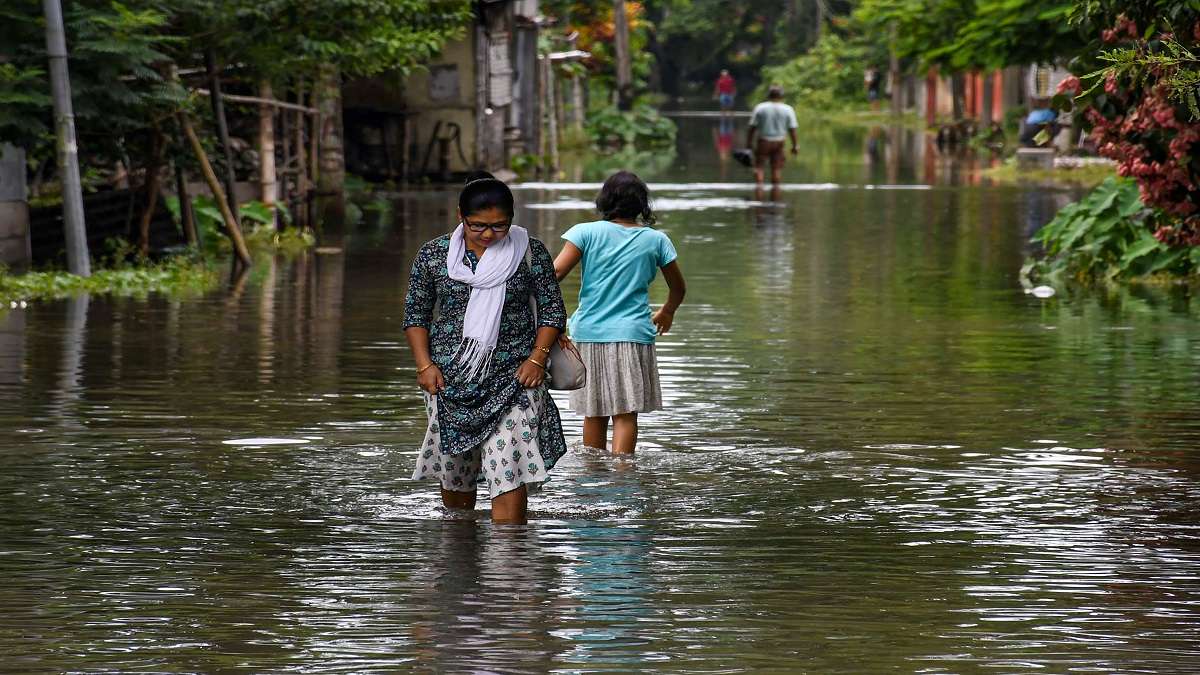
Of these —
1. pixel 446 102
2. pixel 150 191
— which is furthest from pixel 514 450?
pixel 446 102

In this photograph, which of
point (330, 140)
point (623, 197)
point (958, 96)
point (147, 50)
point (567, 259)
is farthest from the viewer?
point (958, 96)

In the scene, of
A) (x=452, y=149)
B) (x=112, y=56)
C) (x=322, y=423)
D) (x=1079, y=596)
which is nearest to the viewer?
(x=1079, y=596)

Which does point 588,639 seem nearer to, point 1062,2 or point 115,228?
point 115,228

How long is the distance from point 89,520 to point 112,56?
9844mm

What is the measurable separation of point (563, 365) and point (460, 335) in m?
0.42

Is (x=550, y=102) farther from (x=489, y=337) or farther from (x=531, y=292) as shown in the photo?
(x=489, y=337)

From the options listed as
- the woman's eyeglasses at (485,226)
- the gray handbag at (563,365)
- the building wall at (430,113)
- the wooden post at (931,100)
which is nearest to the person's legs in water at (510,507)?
the gray handbag at (563,365)

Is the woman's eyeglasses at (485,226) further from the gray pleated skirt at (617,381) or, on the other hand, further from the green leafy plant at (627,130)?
the green leafy plant at (627,130)

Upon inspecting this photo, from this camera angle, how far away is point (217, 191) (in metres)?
19.3

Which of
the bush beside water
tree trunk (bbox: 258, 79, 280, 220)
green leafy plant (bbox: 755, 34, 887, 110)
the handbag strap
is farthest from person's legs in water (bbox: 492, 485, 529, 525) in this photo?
green leafy plant (bbox: 755, 34, 887, 110)

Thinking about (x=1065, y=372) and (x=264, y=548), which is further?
(x=1065, y=372)

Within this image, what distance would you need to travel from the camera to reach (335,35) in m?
20.7

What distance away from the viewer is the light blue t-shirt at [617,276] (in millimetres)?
9781

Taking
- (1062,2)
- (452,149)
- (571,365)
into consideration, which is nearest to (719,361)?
(571,365)
